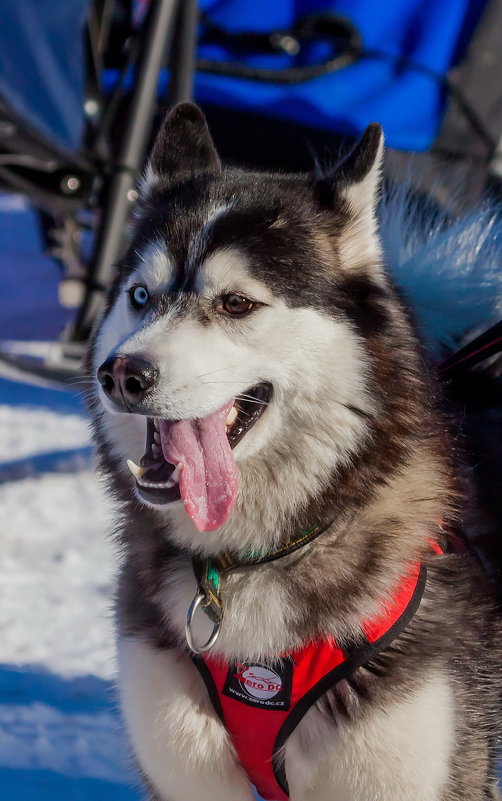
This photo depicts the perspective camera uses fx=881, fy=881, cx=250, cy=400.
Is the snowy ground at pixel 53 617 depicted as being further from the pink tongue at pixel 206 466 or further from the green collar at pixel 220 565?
the pink tongue at pixel 206 466

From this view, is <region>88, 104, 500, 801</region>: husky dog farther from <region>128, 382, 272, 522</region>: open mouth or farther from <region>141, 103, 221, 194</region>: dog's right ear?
<region>141, 103, 221, 194</region>: dog's right ear

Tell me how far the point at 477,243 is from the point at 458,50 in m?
1.95

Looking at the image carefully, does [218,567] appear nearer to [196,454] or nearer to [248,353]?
[196,454]

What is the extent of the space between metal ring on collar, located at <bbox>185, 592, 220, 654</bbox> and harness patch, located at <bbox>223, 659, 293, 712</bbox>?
2.5 inches

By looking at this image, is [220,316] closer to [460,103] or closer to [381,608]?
[381,608]

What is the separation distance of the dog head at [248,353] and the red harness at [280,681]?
20 centimetres

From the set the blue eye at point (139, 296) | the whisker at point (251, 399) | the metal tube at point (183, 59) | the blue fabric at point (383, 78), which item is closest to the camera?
the whisker at point (251, 399)

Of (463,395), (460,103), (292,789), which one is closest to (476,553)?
(463,395)

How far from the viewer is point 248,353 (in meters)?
1.36

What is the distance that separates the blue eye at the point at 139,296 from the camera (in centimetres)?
147

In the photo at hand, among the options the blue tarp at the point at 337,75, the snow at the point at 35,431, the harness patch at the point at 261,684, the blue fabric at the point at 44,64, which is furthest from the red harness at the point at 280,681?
the blue fabric at the point at 44,64

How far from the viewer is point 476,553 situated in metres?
1.51

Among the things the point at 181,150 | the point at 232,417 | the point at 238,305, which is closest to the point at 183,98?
the point at 181,150

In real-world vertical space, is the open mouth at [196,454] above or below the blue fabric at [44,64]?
above
